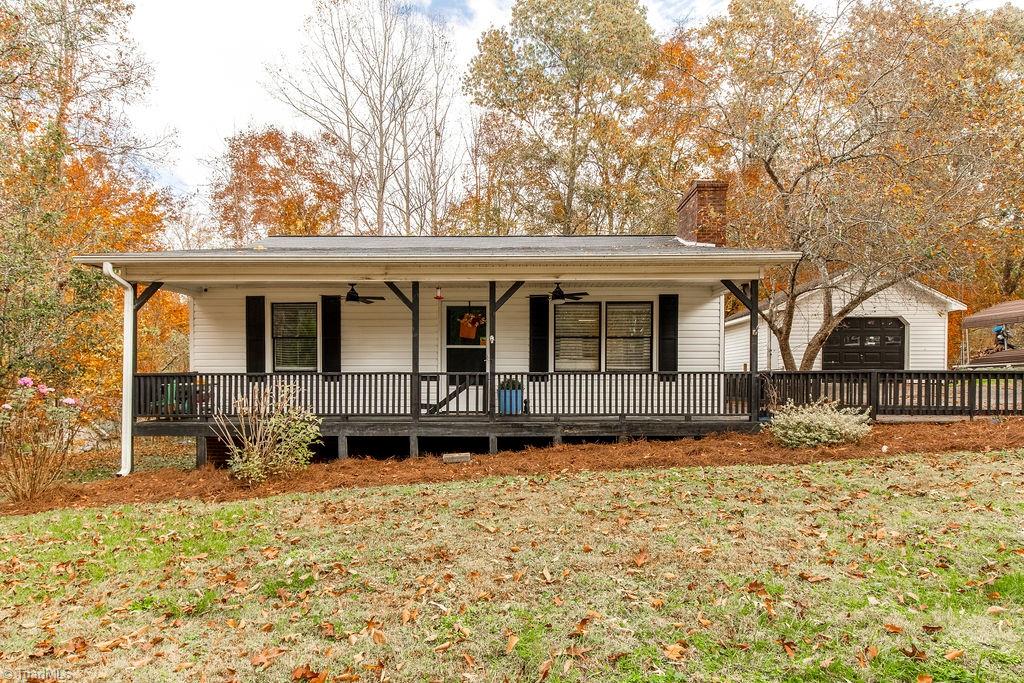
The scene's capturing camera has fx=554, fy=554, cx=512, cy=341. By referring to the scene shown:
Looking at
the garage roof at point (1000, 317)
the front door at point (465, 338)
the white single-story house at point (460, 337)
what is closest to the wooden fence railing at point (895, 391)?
the white single-story house at point (460, 337)

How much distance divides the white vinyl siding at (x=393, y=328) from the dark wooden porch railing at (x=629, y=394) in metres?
1.55

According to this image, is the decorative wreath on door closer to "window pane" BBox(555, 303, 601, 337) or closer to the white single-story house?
the white single-story house

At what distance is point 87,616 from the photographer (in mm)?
3895

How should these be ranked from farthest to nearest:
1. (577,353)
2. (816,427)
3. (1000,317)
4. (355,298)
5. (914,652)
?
(1000,317), (577,353), (355,298), (816,427), (914,652)

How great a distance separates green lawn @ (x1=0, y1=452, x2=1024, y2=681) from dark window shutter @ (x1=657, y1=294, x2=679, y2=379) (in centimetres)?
401

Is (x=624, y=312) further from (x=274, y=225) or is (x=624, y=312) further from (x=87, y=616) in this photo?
(x=274, y=225)

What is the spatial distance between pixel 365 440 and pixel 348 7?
16337mm

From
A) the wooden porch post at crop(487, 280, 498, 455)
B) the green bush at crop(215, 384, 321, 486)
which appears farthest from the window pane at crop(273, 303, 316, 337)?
the wooden porch post at crop(487, 280, 498, 455)

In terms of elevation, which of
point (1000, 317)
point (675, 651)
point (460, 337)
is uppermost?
point (1000, 317)

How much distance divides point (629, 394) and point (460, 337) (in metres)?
3.49

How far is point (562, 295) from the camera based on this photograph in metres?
9.99

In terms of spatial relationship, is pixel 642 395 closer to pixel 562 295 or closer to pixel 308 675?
pixel 562 295

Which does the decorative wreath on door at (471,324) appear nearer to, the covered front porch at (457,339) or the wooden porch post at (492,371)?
the covered front porch at (457,339)

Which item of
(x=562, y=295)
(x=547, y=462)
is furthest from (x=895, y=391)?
(x=547, y=462)
